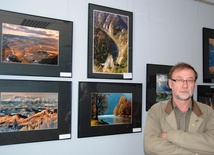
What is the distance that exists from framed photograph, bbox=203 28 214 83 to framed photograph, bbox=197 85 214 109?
0.10 meters

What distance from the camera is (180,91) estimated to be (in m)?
1.91

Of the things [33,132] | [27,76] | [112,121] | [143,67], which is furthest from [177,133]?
[27,76]

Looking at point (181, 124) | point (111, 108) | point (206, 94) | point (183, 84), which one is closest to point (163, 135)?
point (181, 124)

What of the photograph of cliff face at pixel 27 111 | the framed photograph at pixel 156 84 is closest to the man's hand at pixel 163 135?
the framed photograph at pixel 156 84

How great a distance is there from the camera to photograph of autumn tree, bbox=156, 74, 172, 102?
2.80 meters

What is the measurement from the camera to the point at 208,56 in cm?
319

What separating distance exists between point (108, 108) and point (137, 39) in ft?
2.96

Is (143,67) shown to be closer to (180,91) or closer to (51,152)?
(180,91)

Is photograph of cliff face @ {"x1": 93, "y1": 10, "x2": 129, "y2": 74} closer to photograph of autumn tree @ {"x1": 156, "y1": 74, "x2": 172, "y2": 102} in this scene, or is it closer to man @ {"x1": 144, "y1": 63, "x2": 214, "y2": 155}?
photograph of autumn tree @ {"x1": 156, "y1": 74, "x2": 172, "y2": 102}

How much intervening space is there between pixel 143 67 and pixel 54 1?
4.13 feet

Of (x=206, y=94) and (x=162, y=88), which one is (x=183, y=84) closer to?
(x=162, y=88)

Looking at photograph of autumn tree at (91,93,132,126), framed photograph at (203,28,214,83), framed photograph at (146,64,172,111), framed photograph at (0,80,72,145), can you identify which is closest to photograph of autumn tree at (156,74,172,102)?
framed photograph at (146,64,172,111)

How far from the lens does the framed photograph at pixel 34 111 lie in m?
1.99

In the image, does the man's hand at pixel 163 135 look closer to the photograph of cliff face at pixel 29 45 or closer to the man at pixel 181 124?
the man at pixel 181 124
